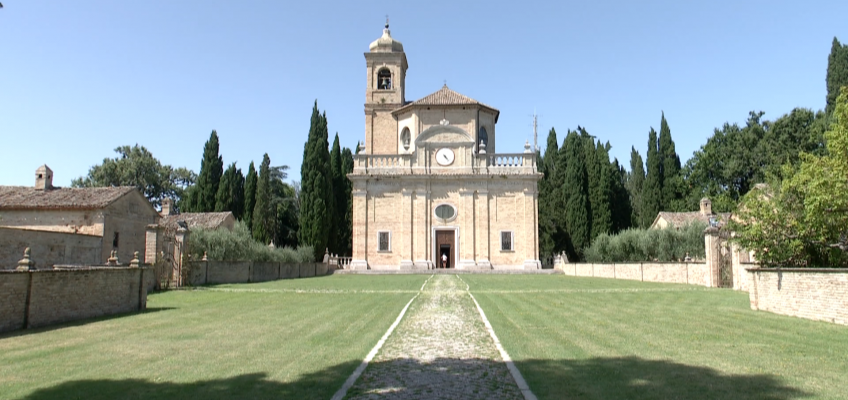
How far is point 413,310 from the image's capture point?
1516 centimetres

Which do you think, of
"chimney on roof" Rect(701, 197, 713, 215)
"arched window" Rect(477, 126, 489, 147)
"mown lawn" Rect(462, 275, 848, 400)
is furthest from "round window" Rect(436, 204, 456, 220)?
"mown lawn" Rect(462, 275, 848, 400)

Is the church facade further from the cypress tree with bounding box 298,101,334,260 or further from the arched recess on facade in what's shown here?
the cypress tree with bounding box 298,101,334,260

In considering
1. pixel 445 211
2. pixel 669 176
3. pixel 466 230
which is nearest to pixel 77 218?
pixel 445 211

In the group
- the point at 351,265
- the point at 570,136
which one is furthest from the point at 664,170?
the point at 351,265

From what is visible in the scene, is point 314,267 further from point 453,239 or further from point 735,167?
point 735,167

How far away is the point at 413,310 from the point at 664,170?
50308 mm

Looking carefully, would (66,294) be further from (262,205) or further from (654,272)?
(262,205)

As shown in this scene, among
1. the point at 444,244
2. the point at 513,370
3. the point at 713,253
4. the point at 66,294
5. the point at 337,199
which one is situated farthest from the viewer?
the point at 337,199

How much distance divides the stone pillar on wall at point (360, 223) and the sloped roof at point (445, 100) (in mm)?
8790

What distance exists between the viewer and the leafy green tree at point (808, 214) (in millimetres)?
13844

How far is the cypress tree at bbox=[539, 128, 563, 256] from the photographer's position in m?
54.9

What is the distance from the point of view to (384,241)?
46250 millimetres

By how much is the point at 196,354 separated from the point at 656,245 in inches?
1312

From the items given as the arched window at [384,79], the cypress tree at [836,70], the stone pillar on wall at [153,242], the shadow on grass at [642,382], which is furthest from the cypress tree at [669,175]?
the shadow on grass at [642,382]
